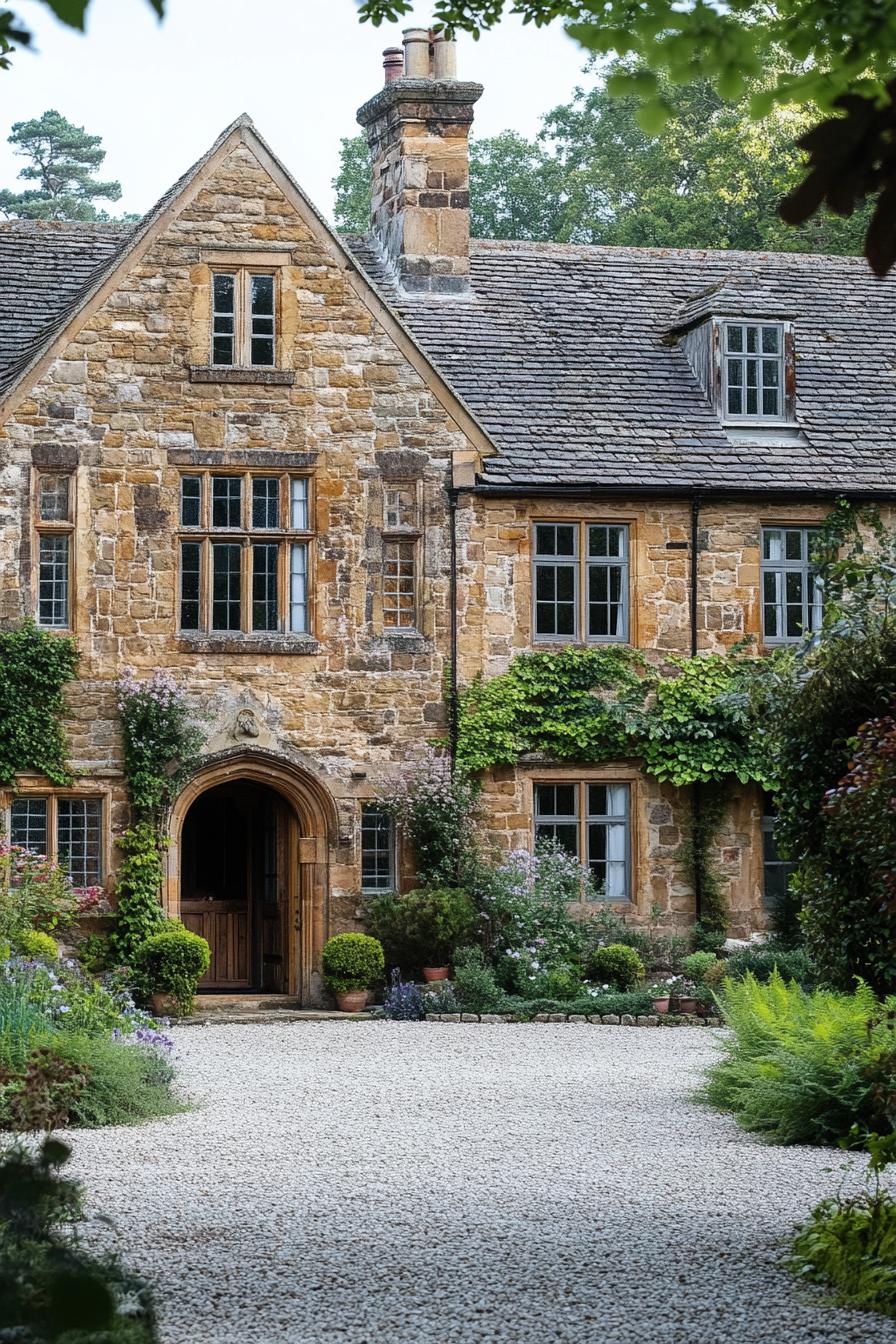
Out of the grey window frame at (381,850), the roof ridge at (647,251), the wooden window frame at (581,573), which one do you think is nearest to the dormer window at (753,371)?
the wooden window frame at (581,573)

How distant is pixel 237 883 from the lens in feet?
70.7

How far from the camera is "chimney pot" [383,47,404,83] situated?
2284cm

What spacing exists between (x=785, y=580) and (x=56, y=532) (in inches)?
311

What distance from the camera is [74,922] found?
18.5m

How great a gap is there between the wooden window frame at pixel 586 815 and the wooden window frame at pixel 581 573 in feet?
4.80

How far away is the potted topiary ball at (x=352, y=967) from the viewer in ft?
61.4

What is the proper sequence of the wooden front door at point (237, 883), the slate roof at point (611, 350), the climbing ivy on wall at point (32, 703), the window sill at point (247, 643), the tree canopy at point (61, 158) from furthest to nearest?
the tree canopy at point (61, 158) → the wooden front door at point (237, 883) → the slate roof at point (611, 350) → the window sill at point (247, 643) → the climbing ivy on wall at point (32, 703)

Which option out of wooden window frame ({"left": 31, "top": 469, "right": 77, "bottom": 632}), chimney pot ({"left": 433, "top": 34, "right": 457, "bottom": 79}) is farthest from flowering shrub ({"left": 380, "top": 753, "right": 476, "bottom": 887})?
chimney pot ({"left": 433, "top": 34, "right": 457, "bottom": 79})

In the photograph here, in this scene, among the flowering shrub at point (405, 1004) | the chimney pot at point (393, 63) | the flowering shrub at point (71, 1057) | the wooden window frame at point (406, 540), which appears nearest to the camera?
the flowering shrub at point (71, 1057)

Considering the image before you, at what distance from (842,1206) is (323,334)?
13.6 meters

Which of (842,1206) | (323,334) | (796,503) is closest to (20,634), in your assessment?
(323,334)

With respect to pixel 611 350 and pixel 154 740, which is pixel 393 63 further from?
pixel 154 740

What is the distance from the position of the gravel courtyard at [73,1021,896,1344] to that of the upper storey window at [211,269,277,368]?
8060mm

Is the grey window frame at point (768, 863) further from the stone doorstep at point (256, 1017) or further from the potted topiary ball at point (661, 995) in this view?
the stone doorstep at point (256, 1017)
